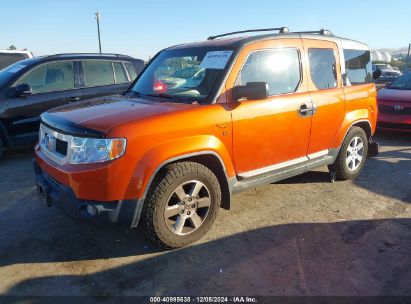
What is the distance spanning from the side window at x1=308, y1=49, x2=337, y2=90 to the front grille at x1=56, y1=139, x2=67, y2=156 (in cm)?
288

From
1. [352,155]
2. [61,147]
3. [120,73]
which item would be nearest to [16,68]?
[120,73]

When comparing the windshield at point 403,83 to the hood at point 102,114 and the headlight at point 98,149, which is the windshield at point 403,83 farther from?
the headlight at point 98,149

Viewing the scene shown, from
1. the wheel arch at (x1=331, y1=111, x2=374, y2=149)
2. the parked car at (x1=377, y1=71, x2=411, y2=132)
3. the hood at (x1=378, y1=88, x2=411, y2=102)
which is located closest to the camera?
the wheel arch at (x1=331, y1=111, x2=374, y2=149)

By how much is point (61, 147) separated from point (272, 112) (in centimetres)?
210

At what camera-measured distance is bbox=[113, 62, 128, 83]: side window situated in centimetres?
734

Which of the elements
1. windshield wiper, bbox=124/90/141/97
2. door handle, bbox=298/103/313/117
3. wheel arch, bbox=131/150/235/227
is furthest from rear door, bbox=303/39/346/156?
windshield wiper, bbox=124/90/141/97

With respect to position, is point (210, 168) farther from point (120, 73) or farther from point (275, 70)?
point (120, 73)

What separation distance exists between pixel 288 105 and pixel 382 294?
207 cm

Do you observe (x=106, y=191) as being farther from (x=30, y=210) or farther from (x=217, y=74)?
(x=30, y=210)

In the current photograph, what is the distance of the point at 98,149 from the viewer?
301 cm

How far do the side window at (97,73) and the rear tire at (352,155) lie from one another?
4.45 meters

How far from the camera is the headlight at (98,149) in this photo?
9.80 ft

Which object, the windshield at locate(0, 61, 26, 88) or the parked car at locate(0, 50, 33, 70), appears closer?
the windshield at locate(0, 61, 26, 88)

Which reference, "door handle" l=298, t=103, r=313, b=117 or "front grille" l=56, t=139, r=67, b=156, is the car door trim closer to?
"door handle" l=298, t=103, r=313, b=117
